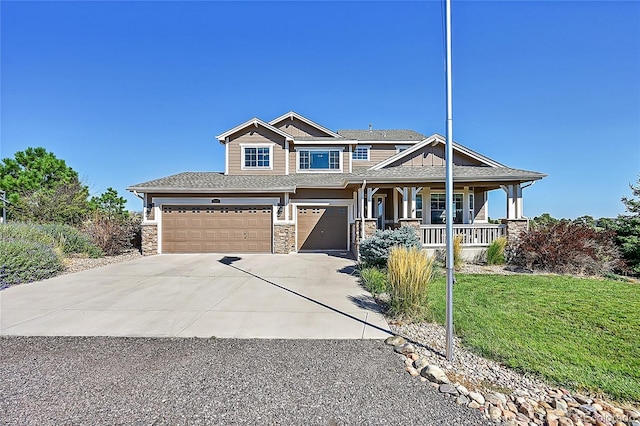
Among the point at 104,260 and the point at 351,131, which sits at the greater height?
the point at 351,131

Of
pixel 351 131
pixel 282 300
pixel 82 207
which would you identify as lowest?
pixel 282 300

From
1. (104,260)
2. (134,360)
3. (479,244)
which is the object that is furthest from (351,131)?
(134,360)

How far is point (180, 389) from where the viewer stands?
3.12m

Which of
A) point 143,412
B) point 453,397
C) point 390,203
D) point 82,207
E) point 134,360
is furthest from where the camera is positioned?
point 82,207

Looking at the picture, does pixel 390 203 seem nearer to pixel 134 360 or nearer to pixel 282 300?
pixel 282 300

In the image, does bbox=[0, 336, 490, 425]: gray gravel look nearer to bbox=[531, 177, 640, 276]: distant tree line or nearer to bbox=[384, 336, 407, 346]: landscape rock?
bbox=[384, 336, 407, 346]: landscape rock

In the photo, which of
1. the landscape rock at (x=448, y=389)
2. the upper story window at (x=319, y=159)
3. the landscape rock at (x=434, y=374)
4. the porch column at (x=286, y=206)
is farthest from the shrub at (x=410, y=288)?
the upper story window at (x=319, y=159)

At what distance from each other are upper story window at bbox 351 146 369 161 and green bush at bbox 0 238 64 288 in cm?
1447

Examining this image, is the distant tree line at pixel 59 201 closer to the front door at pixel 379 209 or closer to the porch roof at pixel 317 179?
the porch roof at pixel 317 179

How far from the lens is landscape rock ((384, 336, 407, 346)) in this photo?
4230 mm

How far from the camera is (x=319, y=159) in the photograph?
57.6 ft

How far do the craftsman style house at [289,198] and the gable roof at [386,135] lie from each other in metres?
2.20

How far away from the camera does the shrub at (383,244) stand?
9227 mm

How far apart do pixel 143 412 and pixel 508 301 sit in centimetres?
643
